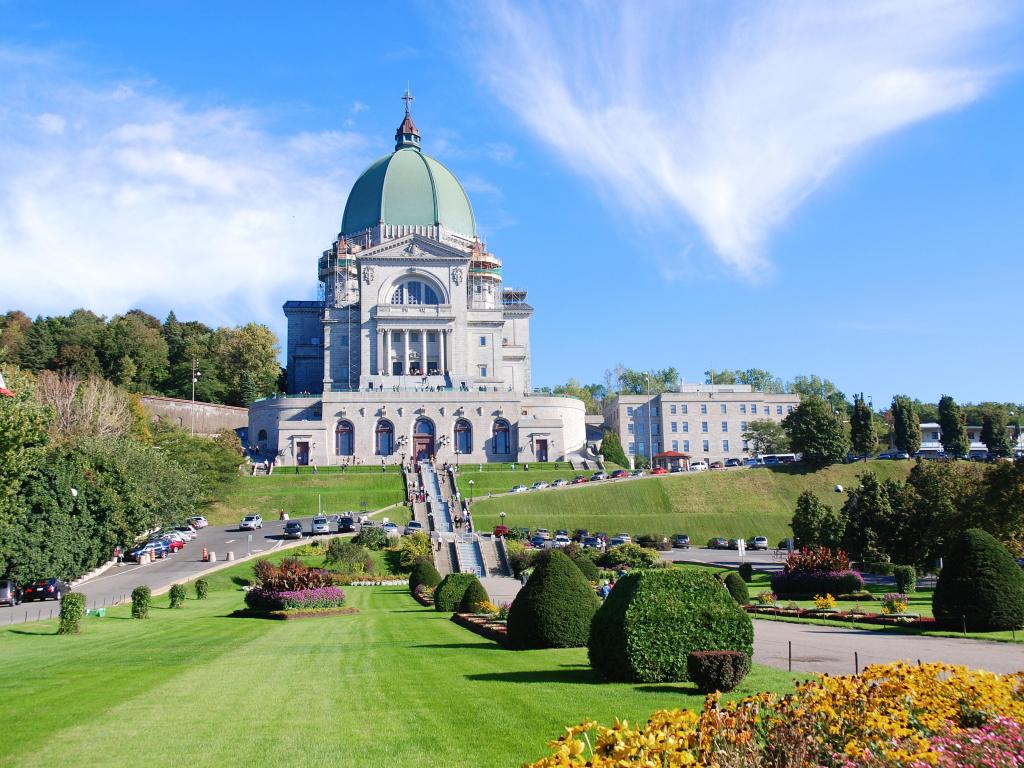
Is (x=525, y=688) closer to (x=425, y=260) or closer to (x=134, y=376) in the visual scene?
(x=425, y=260)

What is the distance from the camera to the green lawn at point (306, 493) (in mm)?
69438

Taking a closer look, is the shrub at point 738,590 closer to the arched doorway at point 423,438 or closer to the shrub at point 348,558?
the shrub at point 348,558

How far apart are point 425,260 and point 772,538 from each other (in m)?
47.3

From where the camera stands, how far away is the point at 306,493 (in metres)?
72.1

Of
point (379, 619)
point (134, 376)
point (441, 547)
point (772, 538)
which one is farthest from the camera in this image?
point (134, 376)

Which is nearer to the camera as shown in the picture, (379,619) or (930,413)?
(379,619)

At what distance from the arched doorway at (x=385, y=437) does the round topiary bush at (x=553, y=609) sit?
68.3 metres

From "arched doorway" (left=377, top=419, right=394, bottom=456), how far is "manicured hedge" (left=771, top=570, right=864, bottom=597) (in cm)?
5444

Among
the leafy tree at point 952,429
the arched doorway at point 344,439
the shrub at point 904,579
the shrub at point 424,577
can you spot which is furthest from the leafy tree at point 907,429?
the shrub at point 424,577

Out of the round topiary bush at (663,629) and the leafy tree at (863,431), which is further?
the leafy tree at (863,431)

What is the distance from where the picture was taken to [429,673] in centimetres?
1669

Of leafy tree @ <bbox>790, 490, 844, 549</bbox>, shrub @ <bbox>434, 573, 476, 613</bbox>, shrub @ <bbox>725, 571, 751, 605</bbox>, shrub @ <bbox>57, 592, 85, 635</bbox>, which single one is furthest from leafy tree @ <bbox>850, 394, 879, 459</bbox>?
shrub @ <bbox>57, 592, 85, 635</bbox>

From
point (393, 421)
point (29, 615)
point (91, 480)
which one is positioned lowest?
point (29, 615)

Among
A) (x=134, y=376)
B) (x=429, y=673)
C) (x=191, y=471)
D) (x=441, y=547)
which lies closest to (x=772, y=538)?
(x=441, y=547)
